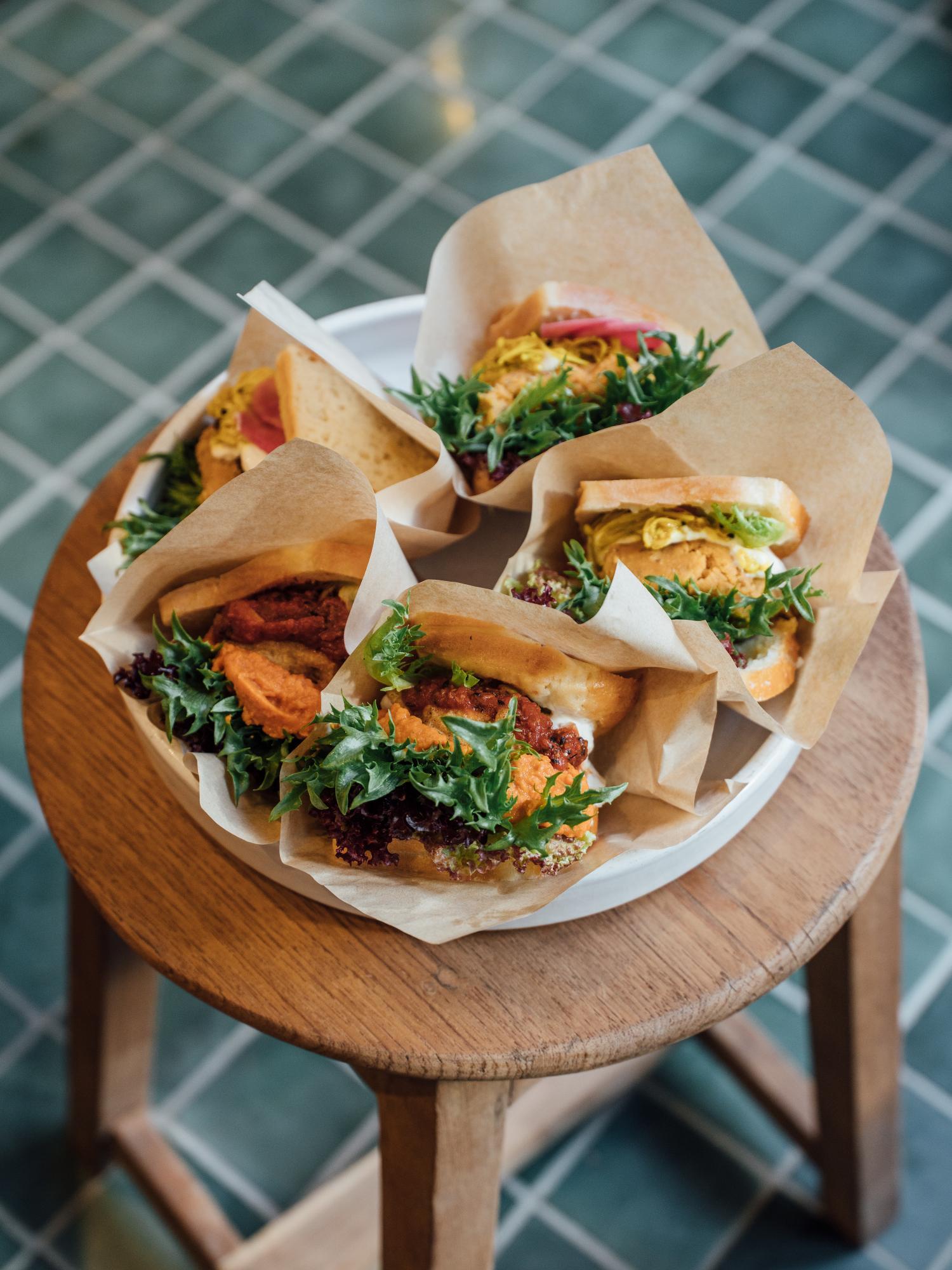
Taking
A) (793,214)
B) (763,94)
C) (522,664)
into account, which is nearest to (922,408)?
(793,214)

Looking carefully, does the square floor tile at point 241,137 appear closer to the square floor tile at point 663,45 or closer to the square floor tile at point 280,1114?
the square floor tile at point 663,45

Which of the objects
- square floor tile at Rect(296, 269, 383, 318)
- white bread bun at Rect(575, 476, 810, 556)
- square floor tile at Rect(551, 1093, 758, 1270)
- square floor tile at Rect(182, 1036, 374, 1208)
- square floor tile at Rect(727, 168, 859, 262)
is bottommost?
square floor tile at Rect(551, 1093, 758, 1270)

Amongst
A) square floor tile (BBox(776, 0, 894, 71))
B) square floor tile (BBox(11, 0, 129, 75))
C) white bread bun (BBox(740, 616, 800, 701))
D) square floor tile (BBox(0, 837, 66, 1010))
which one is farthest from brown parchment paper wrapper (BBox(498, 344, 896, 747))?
square floor tile (BBox(11, 0, 129, 75))

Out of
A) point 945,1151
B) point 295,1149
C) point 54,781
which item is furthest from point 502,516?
point 945,1151

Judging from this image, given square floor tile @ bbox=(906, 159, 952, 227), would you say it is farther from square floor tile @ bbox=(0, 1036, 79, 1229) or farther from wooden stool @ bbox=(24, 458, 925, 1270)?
square floor tile @ bbox=(0, 1036, 79, 1229)

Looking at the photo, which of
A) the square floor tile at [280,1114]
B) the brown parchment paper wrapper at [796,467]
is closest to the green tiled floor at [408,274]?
the square floor tile at [280,1114]

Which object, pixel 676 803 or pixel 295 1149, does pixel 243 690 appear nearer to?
pixel 676 803

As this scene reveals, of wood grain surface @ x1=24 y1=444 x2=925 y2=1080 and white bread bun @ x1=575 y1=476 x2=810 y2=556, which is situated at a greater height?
white bread bun @ x1=575 y1=476 x2=810 y2=556
